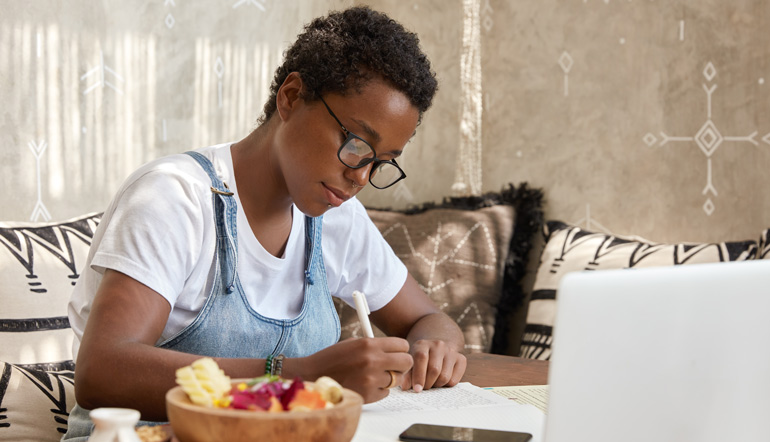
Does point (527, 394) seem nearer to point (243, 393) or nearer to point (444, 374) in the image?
point (444, 374)

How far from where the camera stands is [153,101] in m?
2.64

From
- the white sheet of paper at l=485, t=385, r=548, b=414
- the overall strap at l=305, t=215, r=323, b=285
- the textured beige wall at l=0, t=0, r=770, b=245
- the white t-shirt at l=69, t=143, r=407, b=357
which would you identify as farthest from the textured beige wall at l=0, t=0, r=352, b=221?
the white sheet of paper at l=485, t=385, r=548, b=414

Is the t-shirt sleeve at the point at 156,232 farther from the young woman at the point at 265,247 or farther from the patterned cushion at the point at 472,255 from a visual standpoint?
the patterned cushion at the point at 472,255

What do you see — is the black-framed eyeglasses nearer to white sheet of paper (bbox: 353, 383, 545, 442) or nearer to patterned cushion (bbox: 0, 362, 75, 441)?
white sheet of paper (bbox: 353, 383, 545, 442)

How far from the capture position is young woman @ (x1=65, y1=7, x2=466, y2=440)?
105cm

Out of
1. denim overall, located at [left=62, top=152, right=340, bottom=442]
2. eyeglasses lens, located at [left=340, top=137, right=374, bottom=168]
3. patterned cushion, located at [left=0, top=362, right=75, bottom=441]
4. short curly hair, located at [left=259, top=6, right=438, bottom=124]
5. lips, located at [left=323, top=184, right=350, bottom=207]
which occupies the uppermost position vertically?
short curly hair, located at [left=259, top=6, right=438, bottom=124]

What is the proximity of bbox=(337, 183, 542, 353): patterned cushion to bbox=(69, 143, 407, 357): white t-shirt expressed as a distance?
1212 mm

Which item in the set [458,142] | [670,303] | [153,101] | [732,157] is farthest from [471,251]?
[670,303]

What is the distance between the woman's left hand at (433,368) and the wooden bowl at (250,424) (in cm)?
59

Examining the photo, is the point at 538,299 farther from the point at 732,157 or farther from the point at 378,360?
the point at 378,360

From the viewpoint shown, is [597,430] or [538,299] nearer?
[597,430]

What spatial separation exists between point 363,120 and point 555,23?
177 cm

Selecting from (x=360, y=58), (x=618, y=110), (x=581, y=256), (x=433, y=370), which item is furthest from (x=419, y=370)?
(x=618, y=110)

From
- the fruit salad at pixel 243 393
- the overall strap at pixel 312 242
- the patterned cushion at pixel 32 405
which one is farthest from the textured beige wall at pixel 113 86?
the fruit salad at pixel 243 393
